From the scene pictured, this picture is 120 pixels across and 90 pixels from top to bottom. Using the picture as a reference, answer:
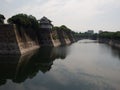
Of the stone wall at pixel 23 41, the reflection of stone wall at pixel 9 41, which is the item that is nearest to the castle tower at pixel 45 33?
the stone wall at pixel 23 41

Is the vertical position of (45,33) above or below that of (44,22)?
below

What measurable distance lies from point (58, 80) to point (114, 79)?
521cm

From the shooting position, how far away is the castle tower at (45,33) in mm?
60119

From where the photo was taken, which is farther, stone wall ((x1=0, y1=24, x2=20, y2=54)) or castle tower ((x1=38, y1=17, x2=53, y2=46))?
castle tower ((x1=38, y1=17, x2=53, y2=46))

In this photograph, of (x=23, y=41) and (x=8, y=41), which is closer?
(x=8, y=41)

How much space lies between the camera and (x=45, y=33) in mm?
60875

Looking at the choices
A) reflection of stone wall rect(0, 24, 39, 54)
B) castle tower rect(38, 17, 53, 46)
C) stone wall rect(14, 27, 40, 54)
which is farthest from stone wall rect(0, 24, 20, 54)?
castle tower rect(38, 17, 53, 46)

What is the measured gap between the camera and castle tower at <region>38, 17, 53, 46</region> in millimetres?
60119

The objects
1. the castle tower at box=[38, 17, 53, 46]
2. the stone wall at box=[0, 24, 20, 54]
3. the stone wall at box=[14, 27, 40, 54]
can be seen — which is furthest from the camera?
the castle tower at box=[38, 17, 53, 46]

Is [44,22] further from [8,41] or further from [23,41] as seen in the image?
[8,41]

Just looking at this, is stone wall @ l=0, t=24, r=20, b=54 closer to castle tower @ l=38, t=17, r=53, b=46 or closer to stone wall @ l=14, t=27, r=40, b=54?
stone wall @ l=14, t=27, r=40, b=54

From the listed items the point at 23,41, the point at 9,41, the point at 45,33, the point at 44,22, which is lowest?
the point at 23,41

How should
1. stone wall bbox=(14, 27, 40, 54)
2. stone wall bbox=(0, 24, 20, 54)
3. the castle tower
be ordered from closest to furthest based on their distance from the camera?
stone wall bbox=(0, 24, 20, 54)
stone wall bbox=(14, 27, 40, 54)
the castle tower

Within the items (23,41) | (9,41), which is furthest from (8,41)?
(23,41)
